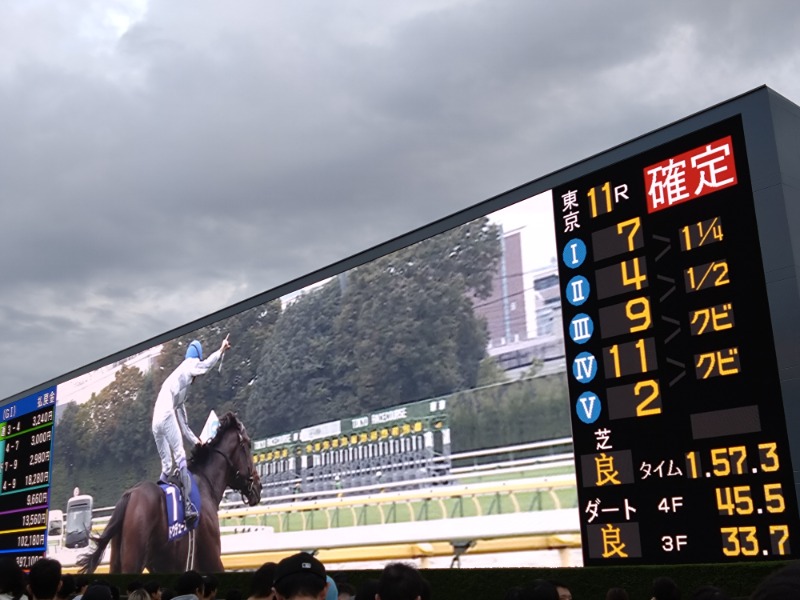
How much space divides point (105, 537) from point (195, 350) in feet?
17.6

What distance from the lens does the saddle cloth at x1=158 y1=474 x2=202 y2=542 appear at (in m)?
18.4

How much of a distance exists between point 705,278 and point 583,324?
1687mm

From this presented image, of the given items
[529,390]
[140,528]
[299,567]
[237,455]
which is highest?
[529,390]

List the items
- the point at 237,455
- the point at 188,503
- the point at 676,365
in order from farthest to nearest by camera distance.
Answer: the point at 188,503, the point at 237,455, the point at 676,365

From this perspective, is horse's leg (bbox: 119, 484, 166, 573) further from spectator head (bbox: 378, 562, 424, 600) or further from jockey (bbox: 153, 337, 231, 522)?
spectator head (bbox: 378, 562, 424, 600)

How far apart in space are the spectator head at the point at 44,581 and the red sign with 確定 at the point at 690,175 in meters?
7.80

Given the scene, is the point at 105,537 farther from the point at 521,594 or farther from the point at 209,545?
the point at 521,594

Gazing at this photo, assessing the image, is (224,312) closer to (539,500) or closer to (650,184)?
(539,500)

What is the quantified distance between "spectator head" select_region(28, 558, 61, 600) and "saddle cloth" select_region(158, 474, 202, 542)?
1460 centimetres

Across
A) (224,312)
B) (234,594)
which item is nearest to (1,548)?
(224,312)

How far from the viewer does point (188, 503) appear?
18562 millimetres

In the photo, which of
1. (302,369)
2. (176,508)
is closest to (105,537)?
(176,508)

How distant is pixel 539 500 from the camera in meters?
11.1

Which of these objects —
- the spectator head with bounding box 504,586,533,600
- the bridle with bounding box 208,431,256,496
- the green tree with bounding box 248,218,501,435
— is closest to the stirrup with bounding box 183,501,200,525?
the bridle with bounding box 208,431,256,496
